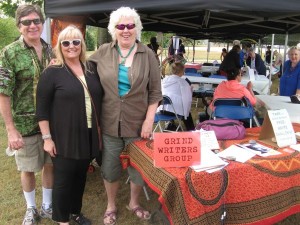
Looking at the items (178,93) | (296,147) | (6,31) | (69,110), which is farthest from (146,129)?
(6,31)

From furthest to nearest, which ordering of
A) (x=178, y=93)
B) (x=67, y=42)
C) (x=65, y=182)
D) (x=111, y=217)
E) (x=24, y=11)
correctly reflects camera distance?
(x=178, y=93)
(x=111, y=217)
(x=65, y=182)
(x=24, y=11)
(x=67, y=42)

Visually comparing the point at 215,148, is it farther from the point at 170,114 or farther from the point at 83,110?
the point at 170,114

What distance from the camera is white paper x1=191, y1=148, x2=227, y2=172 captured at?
1.89 metres

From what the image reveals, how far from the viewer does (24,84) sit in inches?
89.8

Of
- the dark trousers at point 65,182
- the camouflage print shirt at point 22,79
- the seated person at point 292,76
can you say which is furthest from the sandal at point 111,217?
the seated person at point 292,76

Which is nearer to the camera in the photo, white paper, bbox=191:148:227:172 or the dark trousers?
white paper, bbox=191:148:227:172

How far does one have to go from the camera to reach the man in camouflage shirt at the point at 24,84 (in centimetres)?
221

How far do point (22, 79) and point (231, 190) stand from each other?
1.59 m

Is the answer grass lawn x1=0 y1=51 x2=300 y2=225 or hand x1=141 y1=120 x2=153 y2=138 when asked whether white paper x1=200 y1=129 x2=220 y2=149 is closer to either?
hand x1=141 y1=120 x2=153 y2=138

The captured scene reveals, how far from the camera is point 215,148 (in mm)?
2238

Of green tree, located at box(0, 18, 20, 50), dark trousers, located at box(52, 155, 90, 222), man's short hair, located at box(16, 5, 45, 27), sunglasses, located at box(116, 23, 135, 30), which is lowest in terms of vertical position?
dark trousers, located at box(52, 155, 90, 222)

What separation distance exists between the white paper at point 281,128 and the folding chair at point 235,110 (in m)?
1.30

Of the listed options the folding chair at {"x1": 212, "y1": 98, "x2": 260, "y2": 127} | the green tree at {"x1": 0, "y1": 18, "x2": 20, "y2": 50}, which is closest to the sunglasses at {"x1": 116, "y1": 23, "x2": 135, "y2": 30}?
the folding chair at {"x1": 212, "y1": 98, "x2": 260, "y2": 127}

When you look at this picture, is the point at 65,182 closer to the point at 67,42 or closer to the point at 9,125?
the point at 9,125
